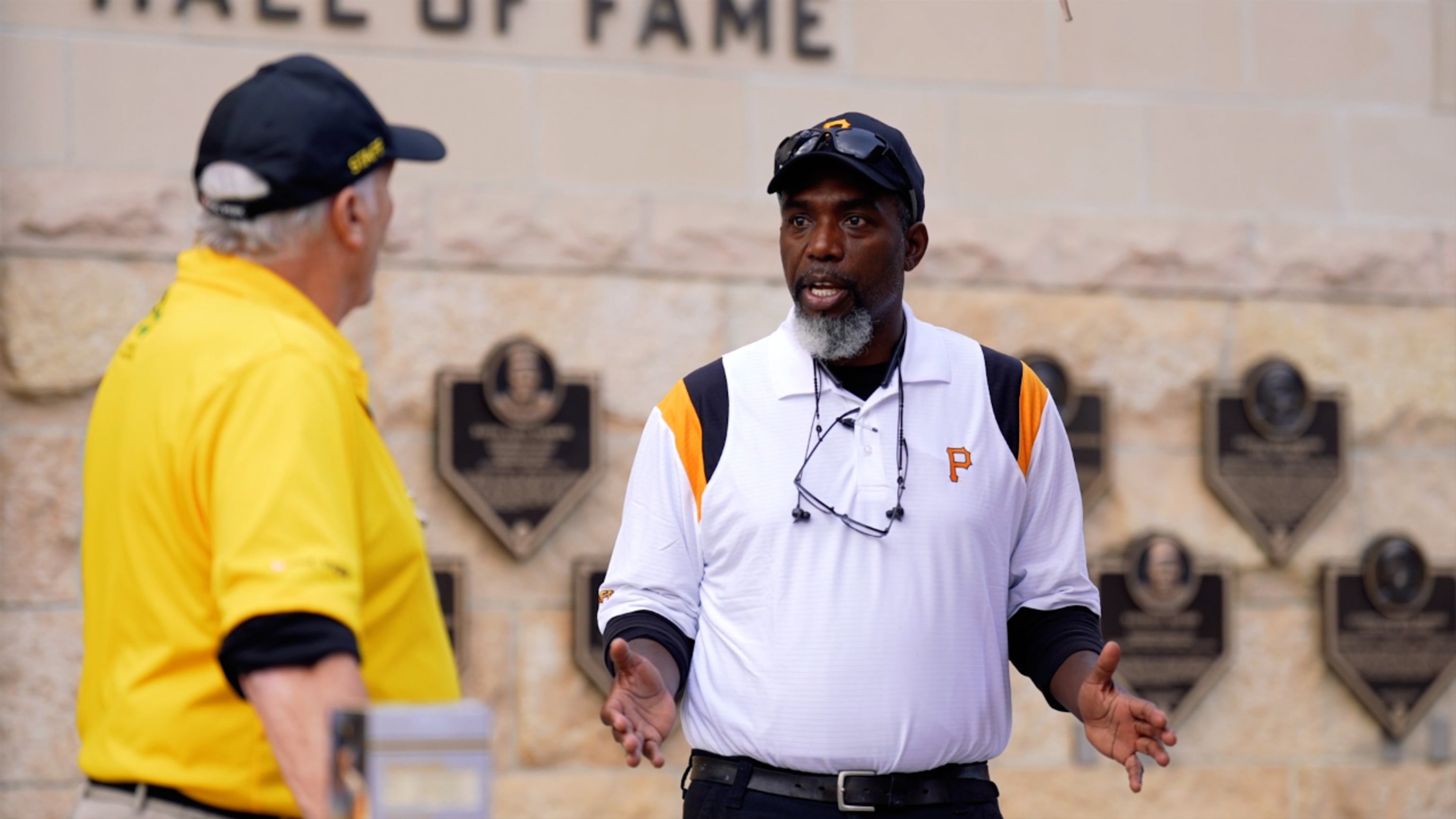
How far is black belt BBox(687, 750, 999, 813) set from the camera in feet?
10.6

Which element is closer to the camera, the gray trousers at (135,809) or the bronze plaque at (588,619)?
the gray trousers at (135,809)

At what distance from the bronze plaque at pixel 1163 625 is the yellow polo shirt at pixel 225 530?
426cm

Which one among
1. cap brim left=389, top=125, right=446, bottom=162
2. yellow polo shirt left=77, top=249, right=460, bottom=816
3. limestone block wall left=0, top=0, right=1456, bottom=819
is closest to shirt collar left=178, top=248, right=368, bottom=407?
yellow polo shirt left=77, top=249, right=460, bottom=816

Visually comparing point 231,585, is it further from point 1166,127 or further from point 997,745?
point 1166,127

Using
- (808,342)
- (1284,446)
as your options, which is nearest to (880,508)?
(808,342)

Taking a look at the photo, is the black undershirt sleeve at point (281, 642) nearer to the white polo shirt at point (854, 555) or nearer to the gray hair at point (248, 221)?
the gray hair at point (248, 221)

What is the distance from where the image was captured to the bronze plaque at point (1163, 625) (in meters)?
6.35

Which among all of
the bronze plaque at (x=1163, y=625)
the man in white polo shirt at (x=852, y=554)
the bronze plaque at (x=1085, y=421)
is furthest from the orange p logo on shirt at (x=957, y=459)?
the bronze plaque at (x=1163, y=625)

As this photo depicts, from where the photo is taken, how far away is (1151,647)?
6.37 metres

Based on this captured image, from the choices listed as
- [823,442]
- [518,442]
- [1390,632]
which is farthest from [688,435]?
[1390,632]

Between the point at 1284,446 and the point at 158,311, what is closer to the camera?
the point at 158,311

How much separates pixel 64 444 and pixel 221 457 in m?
3.55

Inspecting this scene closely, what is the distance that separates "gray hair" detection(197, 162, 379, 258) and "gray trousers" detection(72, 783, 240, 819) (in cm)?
71

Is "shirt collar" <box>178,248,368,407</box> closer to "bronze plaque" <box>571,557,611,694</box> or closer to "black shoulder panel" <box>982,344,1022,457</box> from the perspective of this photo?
"black shoulder panel" <box>982,344,1022,457</box>
